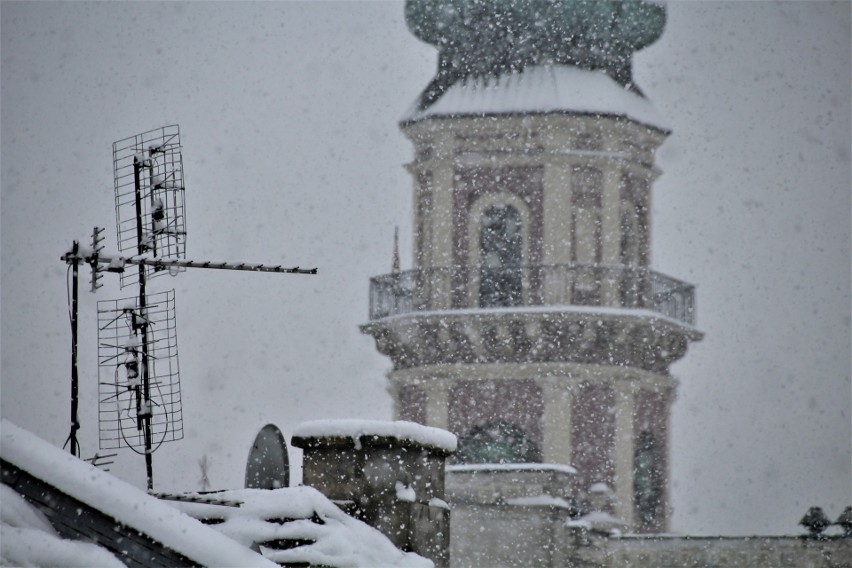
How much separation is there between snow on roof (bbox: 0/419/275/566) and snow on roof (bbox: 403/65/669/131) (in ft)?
81.2

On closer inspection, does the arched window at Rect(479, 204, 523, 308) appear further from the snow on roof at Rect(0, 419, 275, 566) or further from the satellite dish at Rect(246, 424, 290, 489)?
the snow on roof at Rect(0, 419, 275, 566)

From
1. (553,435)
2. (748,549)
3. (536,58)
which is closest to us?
(748,549)

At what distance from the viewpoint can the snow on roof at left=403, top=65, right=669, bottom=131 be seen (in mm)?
29562

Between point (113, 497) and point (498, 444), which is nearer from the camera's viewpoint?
point (113, 497)

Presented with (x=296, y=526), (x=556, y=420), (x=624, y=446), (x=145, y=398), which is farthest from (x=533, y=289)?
(x=296, y=526)

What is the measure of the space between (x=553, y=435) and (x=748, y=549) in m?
11.0

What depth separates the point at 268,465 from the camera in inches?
281

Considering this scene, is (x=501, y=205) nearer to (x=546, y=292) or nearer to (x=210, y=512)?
(x=546, y=292)

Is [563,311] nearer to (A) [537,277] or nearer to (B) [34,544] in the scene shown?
(A) [537,277]

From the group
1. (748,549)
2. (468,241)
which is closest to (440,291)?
(468,241)

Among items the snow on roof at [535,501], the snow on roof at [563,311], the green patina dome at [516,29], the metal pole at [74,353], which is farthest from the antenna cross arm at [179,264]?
the green patina dome at [516,29]

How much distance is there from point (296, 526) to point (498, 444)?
922 inches

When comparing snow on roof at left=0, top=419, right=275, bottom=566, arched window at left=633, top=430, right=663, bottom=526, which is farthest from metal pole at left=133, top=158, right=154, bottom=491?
arched window at left=633, top=430, right=663, bottom=526

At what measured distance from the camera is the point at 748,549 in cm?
1798
